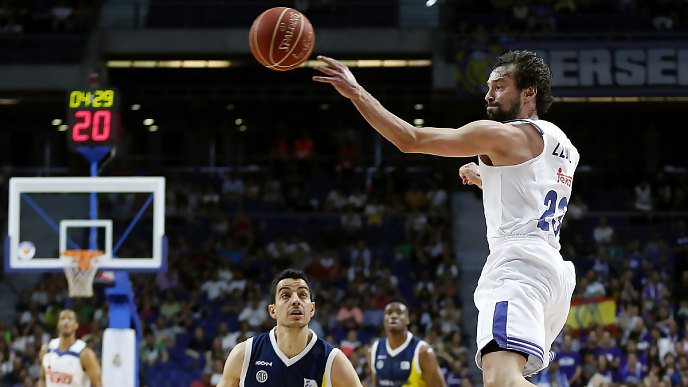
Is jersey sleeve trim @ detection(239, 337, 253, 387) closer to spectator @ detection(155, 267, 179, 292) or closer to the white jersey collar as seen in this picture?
the white jersey collar

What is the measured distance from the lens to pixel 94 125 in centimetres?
1106

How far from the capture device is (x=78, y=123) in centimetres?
1110

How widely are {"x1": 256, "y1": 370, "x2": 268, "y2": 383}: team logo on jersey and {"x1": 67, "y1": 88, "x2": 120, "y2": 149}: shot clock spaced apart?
6067mm

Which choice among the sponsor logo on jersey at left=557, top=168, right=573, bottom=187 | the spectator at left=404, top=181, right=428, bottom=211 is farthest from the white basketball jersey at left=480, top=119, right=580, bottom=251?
the spectator at left=404, top=181, right=428, bottom=211

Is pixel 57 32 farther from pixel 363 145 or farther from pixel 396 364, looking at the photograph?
pixel 396 364

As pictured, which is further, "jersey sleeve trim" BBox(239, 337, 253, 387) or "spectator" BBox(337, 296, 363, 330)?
"spectator" BBox(337, 296, 363, 330)

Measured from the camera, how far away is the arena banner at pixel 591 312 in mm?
14602

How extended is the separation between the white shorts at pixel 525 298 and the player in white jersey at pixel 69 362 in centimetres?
617

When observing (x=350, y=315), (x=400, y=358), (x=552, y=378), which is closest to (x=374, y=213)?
(x=350, y=315)

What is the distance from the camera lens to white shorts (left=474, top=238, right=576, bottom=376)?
399 centimetres

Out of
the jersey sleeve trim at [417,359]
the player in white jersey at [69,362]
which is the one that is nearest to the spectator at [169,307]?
the player in white jersey at [69,362]

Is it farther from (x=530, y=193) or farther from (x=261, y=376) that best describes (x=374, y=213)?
(x=530, y=193)

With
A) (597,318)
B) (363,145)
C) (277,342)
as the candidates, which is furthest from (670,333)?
(277,342)

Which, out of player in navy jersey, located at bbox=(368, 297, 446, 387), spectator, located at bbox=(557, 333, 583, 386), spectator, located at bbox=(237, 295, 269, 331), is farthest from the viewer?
spectator, located at bbox=(237, 295, 269, 331)
